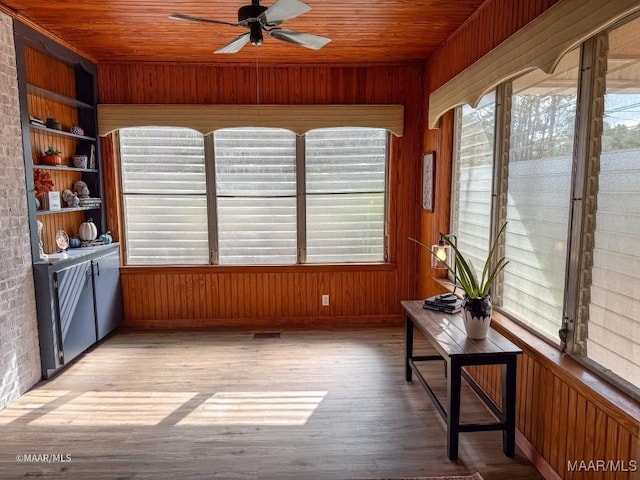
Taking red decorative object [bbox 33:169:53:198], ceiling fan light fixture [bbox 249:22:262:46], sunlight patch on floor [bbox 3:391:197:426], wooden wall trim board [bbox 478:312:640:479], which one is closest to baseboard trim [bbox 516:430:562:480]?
wooden wall trim board [bbox 478:312:640:479]

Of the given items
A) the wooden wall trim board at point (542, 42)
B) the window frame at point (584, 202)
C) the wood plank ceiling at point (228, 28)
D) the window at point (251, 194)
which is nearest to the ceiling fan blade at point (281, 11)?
the wood plank ceiling at point (228, 28)

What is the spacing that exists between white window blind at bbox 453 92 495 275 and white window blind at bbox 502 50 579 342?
295 mm

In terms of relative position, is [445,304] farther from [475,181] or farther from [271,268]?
[271,268]

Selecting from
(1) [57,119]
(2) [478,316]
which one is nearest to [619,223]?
(2) [478,316]

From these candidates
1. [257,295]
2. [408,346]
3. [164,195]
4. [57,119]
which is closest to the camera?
[408,346]

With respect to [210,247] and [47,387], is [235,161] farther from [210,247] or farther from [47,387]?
[47,387]

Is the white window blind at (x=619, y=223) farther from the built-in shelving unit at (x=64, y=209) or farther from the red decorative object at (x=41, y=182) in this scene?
the red decorative object at (x=41, y=182)

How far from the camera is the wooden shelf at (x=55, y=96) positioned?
3406mm

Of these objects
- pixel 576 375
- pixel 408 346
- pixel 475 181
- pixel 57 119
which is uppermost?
pixel 57 119

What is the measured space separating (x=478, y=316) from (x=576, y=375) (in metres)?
0.57

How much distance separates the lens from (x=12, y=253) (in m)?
2.94

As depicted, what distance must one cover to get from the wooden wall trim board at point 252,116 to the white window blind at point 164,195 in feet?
0.51

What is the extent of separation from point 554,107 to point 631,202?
0.78 metres

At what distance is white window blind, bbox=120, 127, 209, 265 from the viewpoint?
14.4 ft
